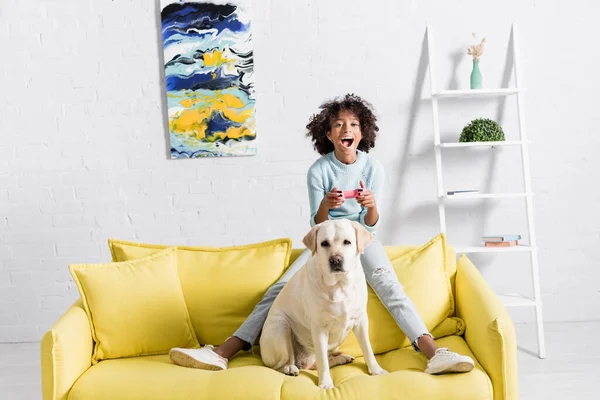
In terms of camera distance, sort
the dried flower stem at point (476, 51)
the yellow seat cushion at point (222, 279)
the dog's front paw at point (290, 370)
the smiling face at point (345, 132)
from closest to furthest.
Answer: the dog's front paw at point (290, 370) → the yellow seat cushion at point (222, 279) → the smiling face at point (345, 132) → the dried flower stem at point (476, 51)

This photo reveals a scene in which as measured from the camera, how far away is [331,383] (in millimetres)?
2129

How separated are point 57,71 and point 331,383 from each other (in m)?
2.81

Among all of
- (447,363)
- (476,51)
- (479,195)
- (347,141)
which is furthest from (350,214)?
(476,51)

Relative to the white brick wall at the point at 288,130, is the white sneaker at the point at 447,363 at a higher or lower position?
lower

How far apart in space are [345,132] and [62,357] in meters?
1.43

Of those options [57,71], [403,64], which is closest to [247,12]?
[403,64]

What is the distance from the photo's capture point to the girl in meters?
2.29

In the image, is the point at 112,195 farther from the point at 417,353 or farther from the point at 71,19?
the point at 417,353

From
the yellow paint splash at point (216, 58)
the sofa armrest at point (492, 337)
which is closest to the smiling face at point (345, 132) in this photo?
the sofa armrest at point (492, 337)

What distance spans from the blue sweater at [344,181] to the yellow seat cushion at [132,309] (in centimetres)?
70

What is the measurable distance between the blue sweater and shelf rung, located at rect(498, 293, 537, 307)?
1.17 meters

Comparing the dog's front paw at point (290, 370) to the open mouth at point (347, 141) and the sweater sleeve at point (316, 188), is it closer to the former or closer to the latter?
the sweater sleeve at point (316, 188)

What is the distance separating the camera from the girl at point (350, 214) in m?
2.29

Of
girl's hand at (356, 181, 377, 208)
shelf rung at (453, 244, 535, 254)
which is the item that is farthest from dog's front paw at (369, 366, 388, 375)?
shelf rung at (453, 244, 535, 254)
